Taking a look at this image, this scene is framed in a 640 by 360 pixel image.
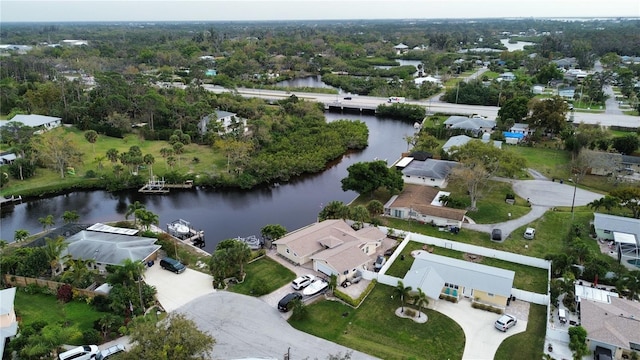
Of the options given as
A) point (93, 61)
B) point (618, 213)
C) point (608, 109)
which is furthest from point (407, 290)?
point (93, 61)

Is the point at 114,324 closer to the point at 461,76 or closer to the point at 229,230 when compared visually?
the point at 229,230

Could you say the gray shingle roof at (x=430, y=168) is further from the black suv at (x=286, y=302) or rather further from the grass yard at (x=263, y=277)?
the black suv at (x=286, y=302)

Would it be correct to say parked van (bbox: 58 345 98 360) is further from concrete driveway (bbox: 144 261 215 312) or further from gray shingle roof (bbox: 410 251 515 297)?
gray shingle roof (bbox: 410 251 515 297)

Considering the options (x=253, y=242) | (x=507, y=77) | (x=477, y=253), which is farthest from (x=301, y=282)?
(x=507, y=77)

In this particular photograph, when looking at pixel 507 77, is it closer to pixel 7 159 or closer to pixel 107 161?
pixel 107 161

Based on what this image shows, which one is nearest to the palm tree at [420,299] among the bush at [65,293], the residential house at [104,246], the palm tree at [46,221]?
the residential house at [104,246]

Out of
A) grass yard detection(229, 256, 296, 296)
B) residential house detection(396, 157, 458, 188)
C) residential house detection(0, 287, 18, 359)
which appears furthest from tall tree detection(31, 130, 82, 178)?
residential house detection(396, 157, 458, 188)
